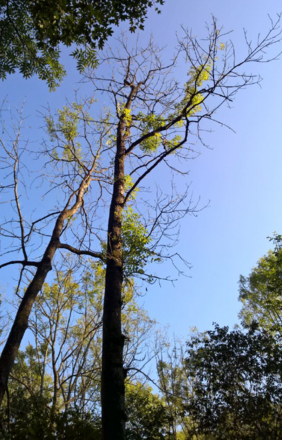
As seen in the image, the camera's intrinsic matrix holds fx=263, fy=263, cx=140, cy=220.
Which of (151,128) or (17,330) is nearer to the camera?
(17,330)

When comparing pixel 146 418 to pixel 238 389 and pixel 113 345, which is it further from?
pixel 113 345

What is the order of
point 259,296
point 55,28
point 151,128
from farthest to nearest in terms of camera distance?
point 259,296 → point 151,128 → point 55,28

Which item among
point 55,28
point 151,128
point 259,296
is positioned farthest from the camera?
point 259,296

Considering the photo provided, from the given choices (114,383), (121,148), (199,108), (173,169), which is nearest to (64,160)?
(121,148)

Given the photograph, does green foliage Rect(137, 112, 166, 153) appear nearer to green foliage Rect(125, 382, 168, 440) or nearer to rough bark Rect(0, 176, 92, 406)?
rough bark Rect(0, 176, 92, 406)

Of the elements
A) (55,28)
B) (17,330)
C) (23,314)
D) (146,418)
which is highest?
(55,28)

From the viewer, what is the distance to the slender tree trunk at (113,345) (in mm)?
2223

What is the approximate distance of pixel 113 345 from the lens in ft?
8.80

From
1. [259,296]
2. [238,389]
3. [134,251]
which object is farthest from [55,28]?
[259,296]

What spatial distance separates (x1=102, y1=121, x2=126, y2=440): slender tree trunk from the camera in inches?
87.5

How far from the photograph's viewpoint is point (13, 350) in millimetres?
2654

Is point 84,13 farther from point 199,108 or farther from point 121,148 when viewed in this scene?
point 199,108

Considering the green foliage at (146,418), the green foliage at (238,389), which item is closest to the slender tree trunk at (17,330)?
the green foliage at (146,418)

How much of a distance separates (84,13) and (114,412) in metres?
3.74
